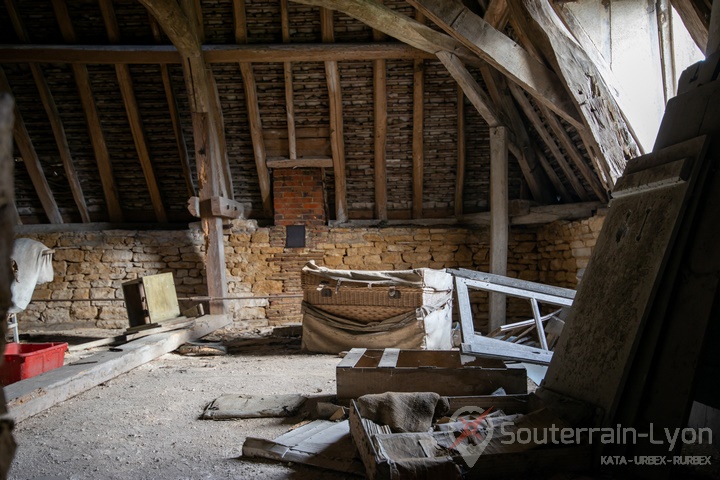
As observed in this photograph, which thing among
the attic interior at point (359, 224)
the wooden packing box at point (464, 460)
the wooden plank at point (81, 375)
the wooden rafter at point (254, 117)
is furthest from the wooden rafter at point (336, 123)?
the wooden packing box at point (464, 460)

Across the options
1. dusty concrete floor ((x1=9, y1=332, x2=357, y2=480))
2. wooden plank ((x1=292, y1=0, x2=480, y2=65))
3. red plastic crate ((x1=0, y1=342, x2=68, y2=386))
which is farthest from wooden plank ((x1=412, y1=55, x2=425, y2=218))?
red plastic crate ((x1=0, y1=342, x2=68, y2=386))

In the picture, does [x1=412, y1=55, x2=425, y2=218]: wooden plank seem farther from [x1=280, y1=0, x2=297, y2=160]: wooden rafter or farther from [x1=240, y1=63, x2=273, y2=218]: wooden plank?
[x1=240, y1=63, x2=273, y2=218]: wooden plank

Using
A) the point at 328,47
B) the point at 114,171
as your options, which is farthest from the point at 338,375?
the point at 114,171

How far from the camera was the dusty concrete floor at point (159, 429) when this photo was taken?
216 cm

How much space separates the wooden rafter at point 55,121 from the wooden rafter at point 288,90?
3.22 meters

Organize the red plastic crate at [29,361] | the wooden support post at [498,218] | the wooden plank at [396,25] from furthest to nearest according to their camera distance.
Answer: the wooden support post at [498,218] → the wooden plank at [396,25] → the red plastic crate at [29,361]

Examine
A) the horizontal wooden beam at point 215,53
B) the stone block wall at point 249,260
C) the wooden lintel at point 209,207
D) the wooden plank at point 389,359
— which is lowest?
the wooden plank at point 389,359

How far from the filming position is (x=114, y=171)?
23.6 ft

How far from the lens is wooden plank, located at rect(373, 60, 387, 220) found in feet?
20.4

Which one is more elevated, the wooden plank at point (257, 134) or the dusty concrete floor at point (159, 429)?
the wooden plank at point (257, 134)

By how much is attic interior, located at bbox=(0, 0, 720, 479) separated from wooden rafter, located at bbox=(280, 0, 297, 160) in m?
0.04

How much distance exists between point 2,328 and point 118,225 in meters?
7.45

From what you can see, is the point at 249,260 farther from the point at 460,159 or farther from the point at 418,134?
the point at 460,159

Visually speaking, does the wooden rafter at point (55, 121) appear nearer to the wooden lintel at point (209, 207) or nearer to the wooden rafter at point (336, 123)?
the wooden lintel at point (209, 207)
